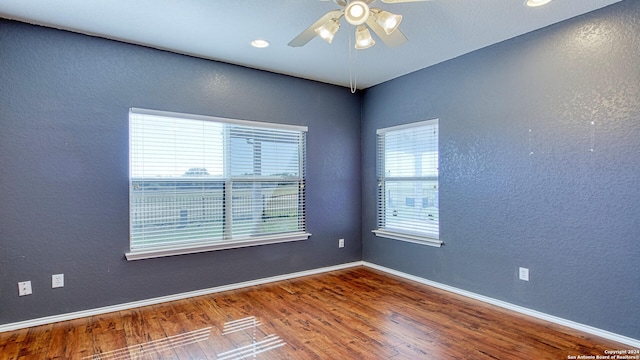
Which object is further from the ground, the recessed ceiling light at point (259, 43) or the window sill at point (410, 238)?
the recessed ceiling light at point (259, 43)

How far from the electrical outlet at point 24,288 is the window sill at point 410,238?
12.0 ft

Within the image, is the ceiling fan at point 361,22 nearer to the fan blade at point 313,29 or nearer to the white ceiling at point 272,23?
the fan blade at point 313,29

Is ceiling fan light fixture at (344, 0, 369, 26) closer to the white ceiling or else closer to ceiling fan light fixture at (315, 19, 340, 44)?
ceiling fan light fixture at (315, 19, 340, 44)

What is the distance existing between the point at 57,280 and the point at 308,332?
2.20 metres

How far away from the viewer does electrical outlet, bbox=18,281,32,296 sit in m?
2.84

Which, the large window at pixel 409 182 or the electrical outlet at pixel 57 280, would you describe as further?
the large window at pixel 409 182

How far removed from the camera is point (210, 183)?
3.74 metres

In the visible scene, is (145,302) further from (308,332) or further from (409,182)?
(409,182)

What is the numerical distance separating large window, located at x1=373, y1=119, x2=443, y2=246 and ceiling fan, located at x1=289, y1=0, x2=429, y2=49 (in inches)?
77.9

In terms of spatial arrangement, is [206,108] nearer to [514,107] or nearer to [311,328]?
[311,328]

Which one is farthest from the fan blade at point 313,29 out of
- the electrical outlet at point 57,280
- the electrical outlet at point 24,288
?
the electrical outlet at point 24,288

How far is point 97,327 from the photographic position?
283 cm

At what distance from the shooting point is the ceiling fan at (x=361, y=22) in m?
1.94

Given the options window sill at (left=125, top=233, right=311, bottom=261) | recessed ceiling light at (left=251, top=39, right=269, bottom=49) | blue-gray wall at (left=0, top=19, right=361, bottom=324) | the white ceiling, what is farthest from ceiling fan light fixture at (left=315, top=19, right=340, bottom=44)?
window sill at (left=125, top=233, right=311, bottom=261)
